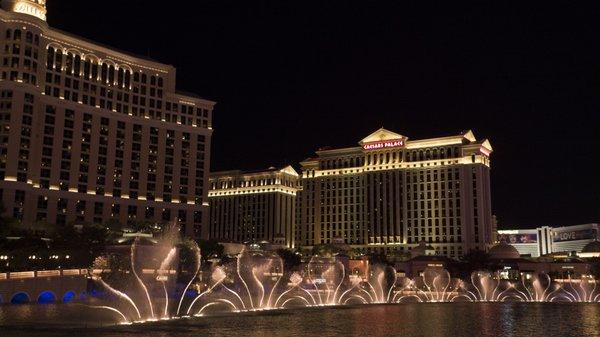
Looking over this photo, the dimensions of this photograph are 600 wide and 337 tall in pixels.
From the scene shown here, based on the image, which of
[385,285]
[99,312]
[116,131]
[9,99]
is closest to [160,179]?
[116,131]

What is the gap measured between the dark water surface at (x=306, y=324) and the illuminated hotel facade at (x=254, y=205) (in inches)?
4643

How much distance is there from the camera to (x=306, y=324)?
40438mm

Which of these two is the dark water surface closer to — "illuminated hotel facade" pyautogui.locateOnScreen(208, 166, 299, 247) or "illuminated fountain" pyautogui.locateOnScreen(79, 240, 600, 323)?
"illuminated fountain" pyautogui.locateOnScreen(79, 240, 600, 323)

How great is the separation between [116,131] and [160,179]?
528 inches

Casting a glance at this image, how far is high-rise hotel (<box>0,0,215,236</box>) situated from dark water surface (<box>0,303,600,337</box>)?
189ft

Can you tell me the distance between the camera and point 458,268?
11719 cm

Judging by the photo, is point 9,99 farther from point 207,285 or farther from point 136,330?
point 136,330

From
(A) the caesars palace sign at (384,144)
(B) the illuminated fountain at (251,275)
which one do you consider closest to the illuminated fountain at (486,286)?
(B) the illuminated fountain at (251,275)

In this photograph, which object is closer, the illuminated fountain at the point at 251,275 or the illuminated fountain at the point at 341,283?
the illuminated fountain at the point at 341,283

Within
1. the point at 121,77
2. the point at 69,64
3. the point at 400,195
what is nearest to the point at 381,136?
the point at 400,195

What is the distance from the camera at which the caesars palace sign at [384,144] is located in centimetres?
15662

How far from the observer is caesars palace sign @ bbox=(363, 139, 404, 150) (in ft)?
514

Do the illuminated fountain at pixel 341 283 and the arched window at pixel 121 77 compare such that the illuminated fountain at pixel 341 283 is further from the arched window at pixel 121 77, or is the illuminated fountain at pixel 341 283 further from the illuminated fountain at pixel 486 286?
the arched window at pixel 121 77

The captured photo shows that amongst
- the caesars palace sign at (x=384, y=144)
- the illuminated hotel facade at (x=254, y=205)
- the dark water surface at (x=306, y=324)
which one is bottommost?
the dark water surface at (x=306, y=324)
